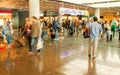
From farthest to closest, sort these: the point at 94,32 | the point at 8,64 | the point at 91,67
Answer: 1. the point at 94,32
2. the point at 8,64
3. the point at 91,67

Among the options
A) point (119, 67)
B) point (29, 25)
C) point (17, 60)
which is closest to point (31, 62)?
point (17, 60)

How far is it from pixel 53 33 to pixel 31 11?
11.0 ft

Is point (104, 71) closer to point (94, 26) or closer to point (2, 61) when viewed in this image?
point (94, 26)

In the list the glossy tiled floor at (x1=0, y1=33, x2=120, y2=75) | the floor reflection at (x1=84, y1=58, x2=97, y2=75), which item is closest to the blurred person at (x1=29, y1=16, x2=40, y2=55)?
the glossy tiled floor at (x1=0, y1=33, x2=120, y2=75)

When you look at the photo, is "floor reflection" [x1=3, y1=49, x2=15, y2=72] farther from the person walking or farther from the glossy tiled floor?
the person walking

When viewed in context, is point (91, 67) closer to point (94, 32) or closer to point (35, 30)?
point (94, 32)

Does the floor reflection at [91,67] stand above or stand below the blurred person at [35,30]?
below

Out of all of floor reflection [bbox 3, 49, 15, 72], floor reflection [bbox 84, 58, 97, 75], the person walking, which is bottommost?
floor reflection [bbox 84, 58, 97, 75]

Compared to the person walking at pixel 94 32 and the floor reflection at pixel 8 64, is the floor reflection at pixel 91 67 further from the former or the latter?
the floor reflection at pixel 8 64

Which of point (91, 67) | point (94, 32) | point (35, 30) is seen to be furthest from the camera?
point (35, 30)

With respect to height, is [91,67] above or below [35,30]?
below

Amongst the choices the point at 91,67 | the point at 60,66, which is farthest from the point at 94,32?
the point at 60,66

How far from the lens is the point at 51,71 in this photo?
17.5 feet

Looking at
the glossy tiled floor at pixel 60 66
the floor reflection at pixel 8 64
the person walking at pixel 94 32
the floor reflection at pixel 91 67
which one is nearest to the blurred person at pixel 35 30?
the glossy tiled floor at pixel 60 66
